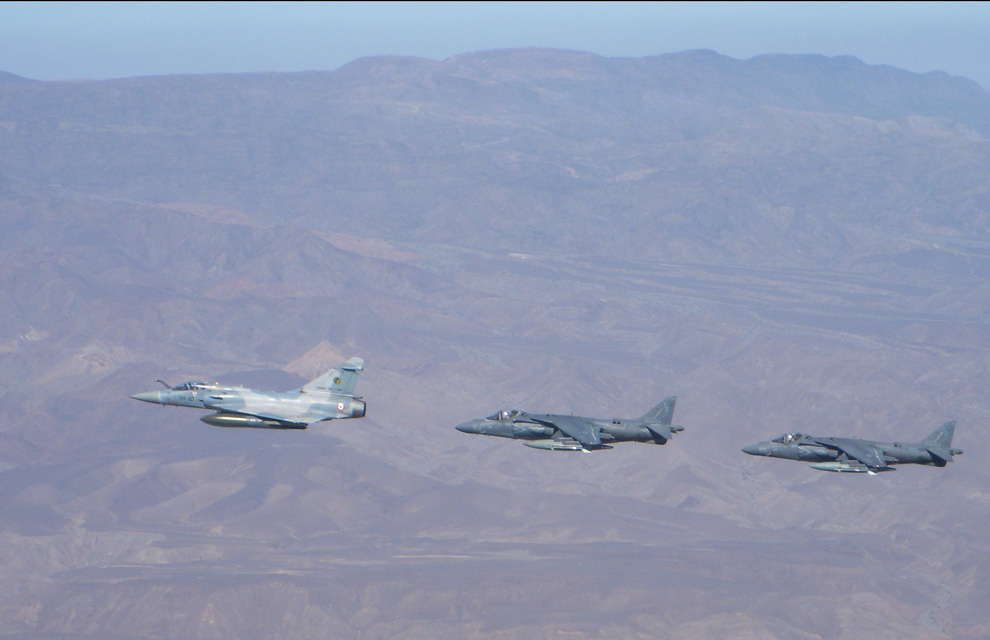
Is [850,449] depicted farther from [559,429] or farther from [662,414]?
[559,429]

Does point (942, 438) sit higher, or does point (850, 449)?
point (850, 449)

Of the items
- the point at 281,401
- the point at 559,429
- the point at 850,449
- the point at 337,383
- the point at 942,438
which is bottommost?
the point at 942,438

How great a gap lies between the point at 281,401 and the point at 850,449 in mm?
37086

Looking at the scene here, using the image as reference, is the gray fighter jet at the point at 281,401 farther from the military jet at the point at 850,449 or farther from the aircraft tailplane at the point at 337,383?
the military jet at the point at 850,449

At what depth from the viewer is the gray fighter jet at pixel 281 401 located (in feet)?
266

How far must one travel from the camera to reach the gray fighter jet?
81125 millimetres

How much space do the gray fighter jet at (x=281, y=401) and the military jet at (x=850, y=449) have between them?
26.9 meters

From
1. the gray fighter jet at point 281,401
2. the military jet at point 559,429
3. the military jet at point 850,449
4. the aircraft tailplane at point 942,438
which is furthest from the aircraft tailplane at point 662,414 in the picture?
the gray fighter jet at point 281,401

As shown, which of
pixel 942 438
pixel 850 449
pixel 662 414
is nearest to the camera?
pixel 850 449

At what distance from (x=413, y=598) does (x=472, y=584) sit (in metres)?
7.57

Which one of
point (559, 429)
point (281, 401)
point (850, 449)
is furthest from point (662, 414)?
point (281, 401)

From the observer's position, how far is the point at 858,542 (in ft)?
646

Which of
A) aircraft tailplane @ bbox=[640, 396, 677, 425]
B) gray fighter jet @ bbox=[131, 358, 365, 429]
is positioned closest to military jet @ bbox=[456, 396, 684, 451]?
aircraft tailplane @ bbox=[640, 396, 677, 425]

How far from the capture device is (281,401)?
8219cm
